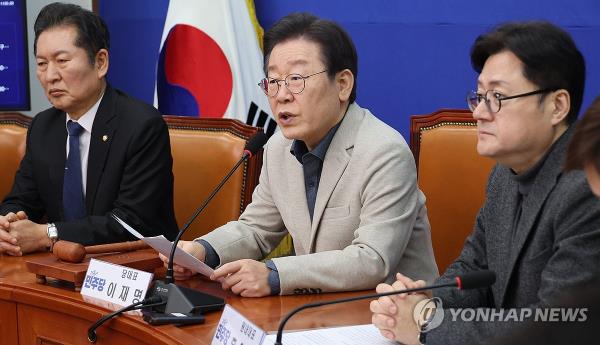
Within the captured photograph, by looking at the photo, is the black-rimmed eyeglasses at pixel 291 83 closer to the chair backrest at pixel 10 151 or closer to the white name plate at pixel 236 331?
the white name plate at pixel 236 331

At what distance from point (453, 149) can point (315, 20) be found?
23.9 inches

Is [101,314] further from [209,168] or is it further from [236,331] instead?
[209,168]

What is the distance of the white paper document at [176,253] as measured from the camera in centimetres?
183

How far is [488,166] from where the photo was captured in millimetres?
2373

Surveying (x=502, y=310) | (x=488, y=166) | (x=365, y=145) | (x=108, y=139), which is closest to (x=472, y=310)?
(x=502, y=310)

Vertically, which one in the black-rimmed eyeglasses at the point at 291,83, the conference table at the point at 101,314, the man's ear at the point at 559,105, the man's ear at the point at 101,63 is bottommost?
the conference table at the point at 101,314

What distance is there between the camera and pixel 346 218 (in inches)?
80.7

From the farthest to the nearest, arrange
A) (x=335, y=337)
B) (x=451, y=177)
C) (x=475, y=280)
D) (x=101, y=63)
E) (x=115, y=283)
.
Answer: (x=101, y=63), (x=451, y=177), (x=115, y=283), (x=335, y=337), (x=475, y=280)

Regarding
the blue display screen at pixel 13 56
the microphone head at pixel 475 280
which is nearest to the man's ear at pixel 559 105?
the microphone head at pixel 475 280

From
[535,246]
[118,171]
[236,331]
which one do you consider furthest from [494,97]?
[118,171]

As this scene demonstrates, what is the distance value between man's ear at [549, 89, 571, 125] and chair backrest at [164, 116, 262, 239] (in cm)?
119

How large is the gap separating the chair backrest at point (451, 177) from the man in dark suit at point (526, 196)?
68cm

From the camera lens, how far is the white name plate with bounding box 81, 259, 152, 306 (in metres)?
1.77

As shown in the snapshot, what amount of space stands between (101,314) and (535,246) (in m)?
0.91
